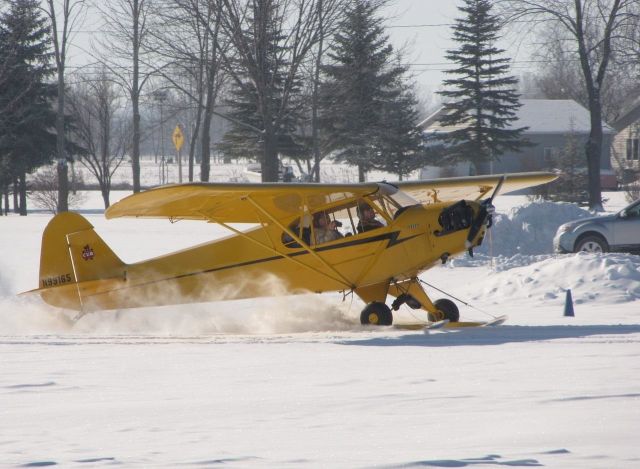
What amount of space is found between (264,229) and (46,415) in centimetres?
593

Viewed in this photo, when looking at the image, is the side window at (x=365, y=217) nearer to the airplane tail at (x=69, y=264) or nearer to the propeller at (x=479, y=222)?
the propeller at (x=479, y=222)

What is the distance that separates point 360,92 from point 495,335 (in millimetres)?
37431

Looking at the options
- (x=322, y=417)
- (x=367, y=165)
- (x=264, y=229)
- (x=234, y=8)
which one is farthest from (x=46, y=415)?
(x=367, y=165)

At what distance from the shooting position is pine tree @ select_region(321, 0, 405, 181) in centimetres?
4600

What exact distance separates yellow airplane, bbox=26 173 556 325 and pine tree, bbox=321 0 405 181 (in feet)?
99.2

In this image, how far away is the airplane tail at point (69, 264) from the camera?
13.1 metres

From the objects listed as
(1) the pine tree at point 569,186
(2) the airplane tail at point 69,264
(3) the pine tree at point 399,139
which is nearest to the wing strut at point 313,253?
(2) the airplane tail at point 69,264

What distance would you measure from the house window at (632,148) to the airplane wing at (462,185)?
5945 centimetres

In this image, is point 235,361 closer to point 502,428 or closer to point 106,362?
point 106,362

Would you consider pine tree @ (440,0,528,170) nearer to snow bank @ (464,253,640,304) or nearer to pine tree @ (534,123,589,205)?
pine tree @ (534,123,589,205)

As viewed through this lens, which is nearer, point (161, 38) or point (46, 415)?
point (46, 415)

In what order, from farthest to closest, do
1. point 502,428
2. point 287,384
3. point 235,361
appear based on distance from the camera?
point 235,361
point 287,384
point 502,428

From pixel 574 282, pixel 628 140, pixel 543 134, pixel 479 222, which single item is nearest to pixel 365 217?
pixel 479 222

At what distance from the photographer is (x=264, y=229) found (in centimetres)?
1283
